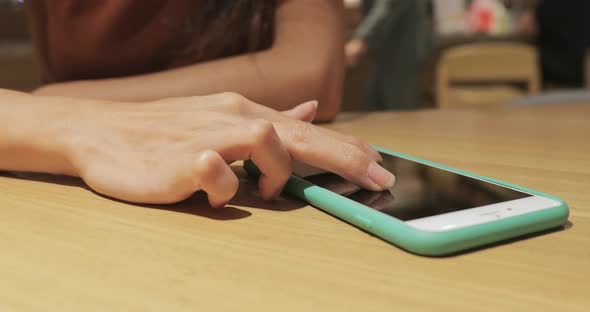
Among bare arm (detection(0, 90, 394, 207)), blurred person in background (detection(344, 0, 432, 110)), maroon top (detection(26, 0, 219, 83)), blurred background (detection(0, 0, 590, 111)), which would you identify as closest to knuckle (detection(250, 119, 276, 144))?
bare arm (detection(0, 90, 394, 207))

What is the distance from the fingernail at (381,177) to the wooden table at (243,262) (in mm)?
52

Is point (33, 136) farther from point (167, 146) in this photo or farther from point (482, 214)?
point (482, 214)

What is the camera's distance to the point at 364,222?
1.11 ft

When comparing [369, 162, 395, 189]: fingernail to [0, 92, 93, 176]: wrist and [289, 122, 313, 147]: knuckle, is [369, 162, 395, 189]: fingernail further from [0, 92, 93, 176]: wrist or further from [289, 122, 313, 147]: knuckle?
[0, 92, 93, 176]: wrist

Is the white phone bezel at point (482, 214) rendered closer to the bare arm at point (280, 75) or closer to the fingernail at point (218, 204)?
the fingernail at point (218, 204)

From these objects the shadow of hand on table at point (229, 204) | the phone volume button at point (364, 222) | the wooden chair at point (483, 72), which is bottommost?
the wooden chair at point (483, 72)

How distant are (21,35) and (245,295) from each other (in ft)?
5.86

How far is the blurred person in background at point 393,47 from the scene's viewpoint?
197 centimetres

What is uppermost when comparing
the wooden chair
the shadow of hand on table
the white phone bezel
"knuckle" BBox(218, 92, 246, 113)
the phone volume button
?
"knuckle" BBox(218, 92, 246, 113)

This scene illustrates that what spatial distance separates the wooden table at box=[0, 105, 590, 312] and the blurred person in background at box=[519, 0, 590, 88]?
2653 millimetres

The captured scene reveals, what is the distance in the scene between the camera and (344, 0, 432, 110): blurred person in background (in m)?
1.97

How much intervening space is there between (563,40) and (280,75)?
2.53 m

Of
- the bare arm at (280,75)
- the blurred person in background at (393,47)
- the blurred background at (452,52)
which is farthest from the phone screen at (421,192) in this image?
the blurred person in background at (393,47)

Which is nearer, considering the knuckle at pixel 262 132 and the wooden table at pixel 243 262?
the wooden table at pixel 243 262
